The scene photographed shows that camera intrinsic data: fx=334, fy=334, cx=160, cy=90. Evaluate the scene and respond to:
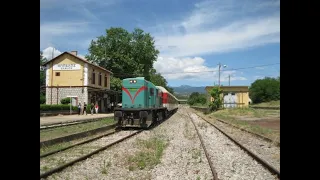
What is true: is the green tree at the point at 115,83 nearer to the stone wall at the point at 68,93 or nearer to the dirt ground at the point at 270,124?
the stone wall at the point at 68,93

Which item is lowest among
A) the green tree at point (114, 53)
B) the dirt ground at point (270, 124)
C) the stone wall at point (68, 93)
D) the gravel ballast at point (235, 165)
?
the dirt ground at point (270, 124)

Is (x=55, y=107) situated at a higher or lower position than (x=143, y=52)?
lower

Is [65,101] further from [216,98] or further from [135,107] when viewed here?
[216,98]

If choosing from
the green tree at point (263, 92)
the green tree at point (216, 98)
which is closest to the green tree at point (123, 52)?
the green tree at point (216, 98)

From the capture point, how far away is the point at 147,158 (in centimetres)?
955

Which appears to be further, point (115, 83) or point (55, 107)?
point (115, 83)

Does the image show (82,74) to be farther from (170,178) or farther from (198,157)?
(170,178)

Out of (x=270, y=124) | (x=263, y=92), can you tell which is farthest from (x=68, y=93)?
(x=263, y=92)

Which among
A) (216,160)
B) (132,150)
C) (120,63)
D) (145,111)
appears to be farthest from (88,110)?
(216,160)

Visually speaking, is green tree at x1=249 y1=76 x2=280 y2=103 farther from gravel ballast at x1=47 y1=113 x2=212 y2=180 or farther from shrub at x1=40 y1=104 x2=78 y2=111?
gravel ballast at x1=47 y1=113 x2=212 y2=180

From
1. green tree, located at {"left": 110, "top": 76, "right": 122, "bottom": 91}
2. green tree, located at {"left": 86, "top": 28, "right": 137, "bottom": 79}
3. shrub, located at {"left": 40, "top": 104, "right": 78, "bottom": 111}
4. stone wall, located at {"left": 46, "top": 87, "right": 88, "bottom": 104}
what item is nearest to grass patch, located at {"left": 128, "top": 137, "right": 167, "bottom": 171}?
shrub, located at {"left": 40, "top": 104, "right": 78, "bottom": 111}

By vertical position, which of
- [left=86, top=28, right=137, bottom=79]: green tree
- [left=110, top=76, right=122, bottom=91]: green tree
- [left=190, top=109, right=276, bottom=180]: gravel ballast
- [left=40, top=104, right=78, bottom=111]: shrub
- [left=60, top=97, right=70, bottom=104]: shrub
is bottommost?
[left=190, top=109, right=276, bottom=180]: gravel ballast
